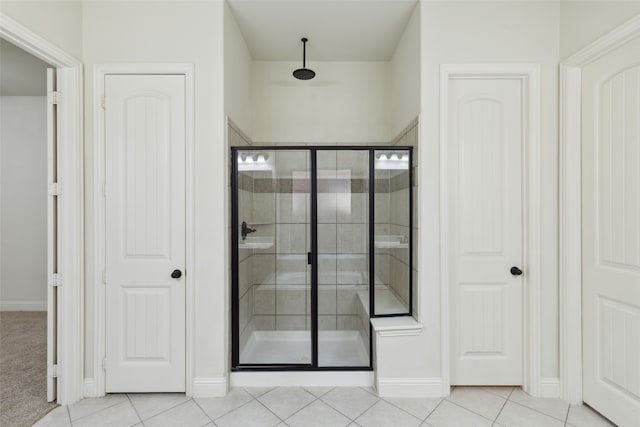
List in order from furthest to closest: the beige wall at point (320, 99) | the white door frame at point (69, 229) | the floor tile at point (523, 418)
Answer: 1. the beige wall at point (320, 99)
2. the white door frame at point (69, 229)
3. the floor tile at point (523, 418)

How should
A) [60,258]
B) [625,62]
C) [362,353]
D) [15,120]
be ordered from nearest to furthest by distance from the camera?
[625,62] → [60,258] → [362,353] → [15,120]

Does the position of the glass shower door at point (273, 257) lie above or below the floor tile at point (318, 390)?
above

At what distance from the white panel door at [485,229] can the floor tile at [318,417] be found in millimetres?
905

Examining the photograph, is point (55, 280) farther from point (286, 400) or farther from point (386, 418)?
point (386, 418)

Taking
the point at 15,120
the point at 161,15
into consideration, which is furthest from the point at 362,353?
the point at 15,120

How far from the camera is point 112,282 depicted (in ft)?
7.16

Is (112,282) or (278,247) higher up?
(278,247)

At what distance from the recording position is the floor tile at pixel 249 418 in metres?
1.90

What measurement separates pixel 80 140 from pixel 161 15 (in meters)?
1.03

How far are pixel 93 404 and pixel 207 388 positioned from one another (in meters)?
0.74

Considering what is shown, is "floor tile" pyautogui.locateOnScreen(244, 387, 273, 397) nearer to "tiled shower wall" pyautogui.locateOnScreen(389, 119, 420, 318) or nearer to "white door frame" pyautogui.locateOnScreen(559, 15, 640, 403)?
"tiled shower wall" pyautogui.locateOnScreen(389, 119, 420, 318)

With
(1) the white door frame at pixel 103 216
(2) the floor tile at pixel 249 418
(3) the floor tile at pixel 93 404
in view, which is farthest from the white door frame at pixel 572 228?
(3) the floor tile at pixel 93 404

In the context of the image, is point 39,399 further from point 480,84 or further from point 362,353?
point 480,84

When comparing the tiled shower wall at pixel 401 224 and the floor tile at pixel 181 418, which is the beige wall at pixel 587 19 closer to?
the tiled shower wall at pixel 401 224
